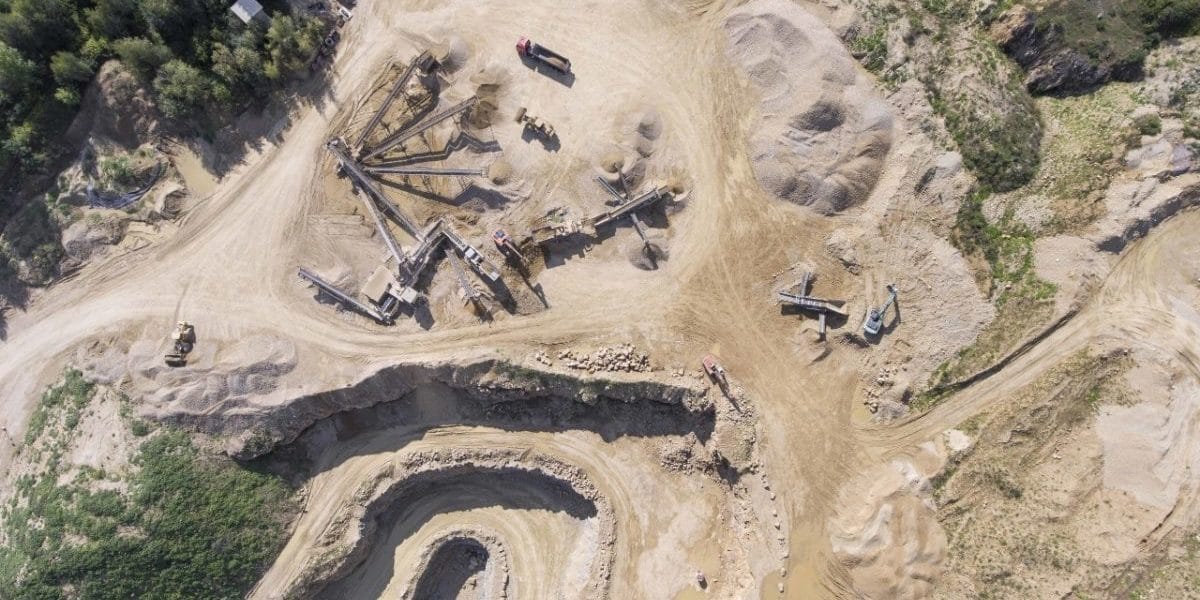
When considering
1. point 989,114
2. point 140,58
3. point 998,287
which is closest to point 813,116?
point 989,114

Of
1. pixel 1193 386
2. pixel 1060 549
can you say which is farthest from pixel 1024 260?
pixel 1060 549

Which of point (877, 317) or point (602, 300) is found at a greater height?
point (602, 300)

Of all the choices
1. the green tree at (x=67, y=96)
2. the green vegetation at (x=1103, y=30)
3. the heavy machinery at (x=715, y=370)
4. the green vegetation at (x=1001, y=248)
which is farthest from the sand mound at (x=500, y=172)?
the green vegetation at (x=1103, y=30)

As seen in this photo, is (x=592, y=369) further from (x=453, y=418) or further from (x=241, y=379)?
(x=241, y=379)

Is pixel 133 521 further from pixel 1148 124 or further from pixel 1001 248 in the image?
pixel 1148 124

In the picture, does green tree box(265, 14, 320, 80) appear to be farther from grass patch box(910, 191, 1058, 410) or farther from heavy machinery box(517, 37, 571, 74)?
grass patch box(910, 191, 1058, 410)

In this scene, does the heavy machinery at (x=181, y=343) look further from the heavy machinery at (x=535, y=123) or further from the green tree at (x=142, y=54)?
the heavy machinery at (x=535, y=123)

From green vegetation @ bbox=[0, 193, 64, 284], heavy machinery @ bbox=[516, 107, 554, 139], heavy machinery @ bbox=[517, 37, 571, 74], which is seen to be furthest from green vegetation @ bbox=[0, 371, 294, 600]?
heavy machinery @ bbox=[517, 37, 571, 74]
